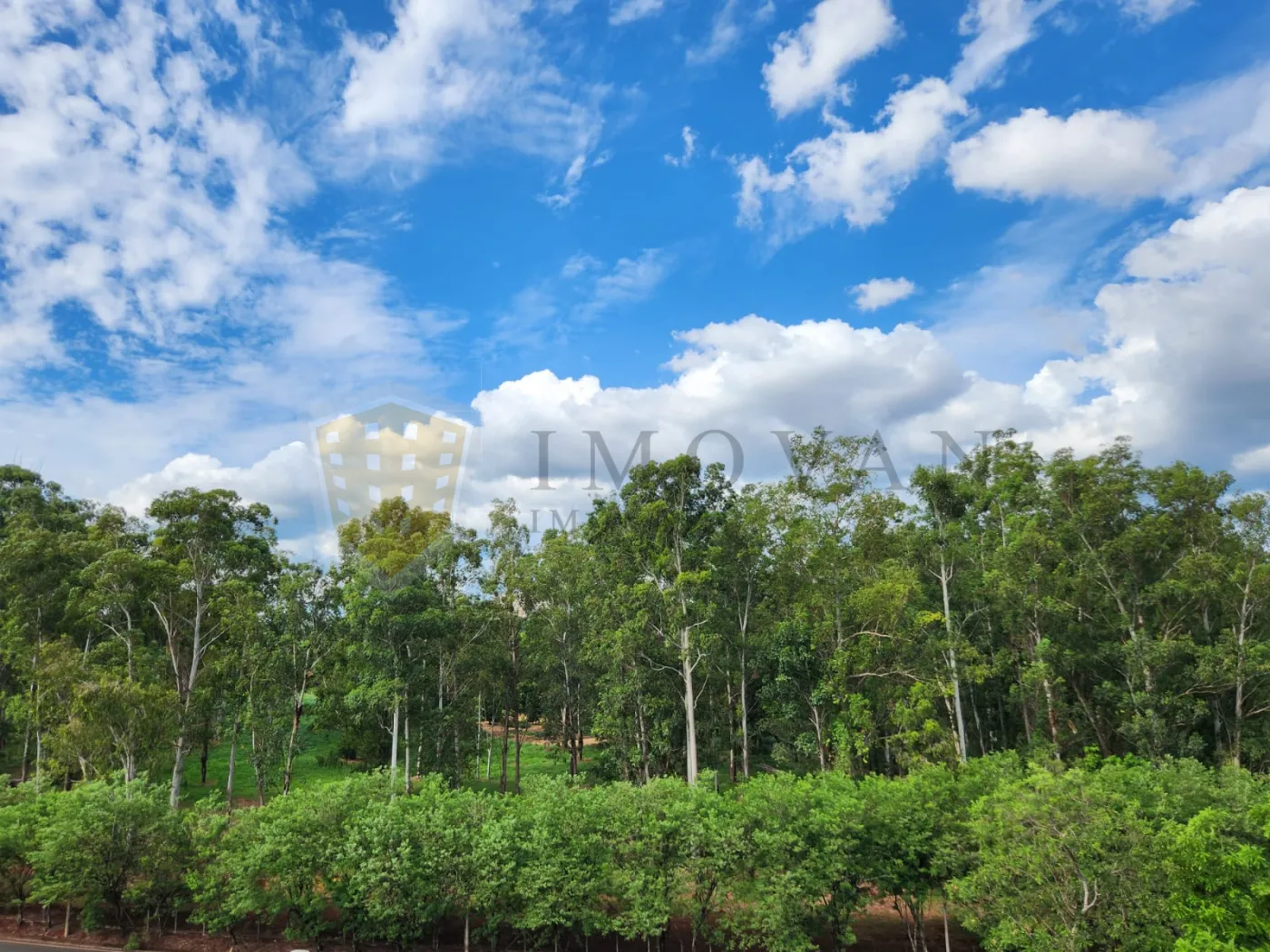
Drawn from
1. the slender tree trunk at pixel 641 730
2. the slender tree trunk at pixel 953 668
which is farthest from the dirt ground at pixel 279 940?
the slender tree trunk at pixel 641 730

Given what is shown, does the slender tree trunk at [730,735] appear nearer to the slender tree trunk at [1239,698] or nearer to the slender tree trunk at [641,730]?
the slender tree trunk at [641,730]

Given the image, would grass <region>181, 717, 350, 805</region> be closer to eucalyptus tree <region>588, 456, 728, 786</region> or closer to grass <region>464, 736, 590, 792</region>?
grass <region>464, 736, 590, 792</region>

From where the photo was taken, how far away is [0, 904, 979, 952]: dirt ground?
19547 millimetres

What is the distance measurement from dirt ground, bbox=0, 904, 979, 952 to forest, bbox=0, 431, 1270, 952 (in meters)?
0.57

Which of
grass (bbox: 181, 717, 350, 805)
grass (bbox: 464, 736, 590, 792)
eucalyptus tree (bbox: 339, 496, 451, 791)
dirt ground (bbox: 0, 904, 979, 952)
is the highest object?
eucalyptus tree (bbox: 339, 496, 451, 791)

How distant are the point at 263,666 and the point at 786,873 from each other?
20.9 meters

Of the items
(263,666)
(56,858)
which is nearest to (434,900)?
(56,858)

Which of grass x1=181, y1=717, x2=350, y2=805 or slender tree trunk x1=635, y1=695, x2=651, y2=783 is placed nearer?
slender tree trunk x1=635, y1=695, x2=651, y2=783

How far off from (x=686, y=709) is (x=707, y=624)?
355 cm

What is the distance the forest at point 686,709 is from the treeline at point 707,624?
6.6 inches

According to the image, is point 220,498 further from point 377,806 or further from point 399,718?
point 377,806

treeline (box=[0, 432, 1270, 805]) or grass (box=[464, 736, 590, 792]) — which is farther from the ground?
treeline (box=[0, 432, 1270, 805])

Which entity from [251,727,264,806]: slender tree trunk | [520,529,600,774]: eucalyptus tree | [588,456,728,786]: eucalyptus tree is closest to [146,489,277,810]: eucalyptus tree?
[251,727,264,806]: slender tree trunk

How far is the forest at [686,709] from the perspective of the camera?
17.0m
